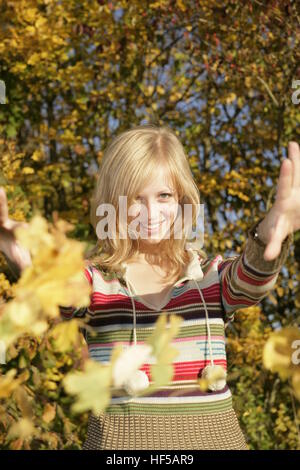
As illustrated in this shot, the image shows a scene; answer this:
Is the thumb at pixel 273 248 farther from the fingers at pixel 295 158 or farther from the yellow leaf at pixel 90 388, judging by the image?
the yellow leaf at pixel 90 388

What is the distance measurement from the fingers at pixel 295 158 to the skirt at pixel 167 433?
563 mm

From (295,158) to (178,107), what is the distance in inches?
120

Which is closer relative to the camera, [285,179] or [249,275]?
[285,179]

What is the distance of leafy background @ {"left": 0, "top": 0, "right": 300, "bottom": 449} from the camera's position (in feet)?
10.5

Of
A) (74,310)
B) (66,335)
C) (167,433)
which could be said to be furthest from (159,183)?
(66,335)

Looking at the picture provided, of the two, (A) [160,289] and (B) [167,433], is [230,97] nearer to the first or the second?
(A) [160,289]

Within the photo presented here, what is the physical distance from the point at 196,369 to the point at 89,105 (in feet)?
8.57

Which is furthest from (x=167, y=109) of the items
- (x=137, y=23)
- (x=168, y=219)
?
(x=168, y=219)

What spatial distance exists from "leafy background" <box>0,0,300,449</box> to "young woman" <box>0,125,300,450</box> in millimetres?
1521

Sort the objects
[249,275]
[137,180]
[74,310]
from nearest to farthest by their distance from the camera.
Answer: [249,275] < [74,310] < [137,180]

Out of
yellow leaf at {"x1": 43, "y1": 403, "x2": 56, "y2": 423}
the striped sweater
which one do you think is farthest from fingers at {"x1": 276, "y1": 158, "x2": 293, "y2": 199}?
yellow leaf at {"x1": 43, "y1": 403, "x2": 56, "y2": 423}

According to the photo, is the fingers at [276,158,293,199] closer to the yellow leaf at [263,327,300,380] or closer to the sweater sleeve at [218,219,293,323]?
the sweater sleeve at [218,219,293,323]

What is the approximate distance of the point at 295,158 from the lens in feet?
2.68
